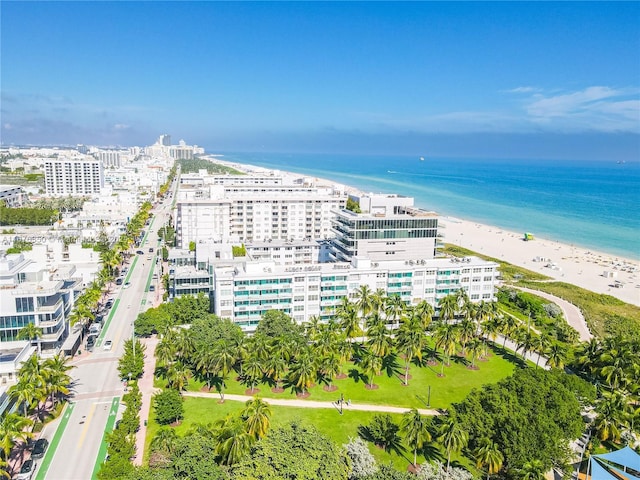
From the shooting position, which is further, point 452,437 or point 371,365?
point 371,365

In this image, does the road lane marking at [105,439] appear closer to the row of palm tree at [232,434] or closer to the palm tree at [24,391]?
the row of palm tree at [232,434]

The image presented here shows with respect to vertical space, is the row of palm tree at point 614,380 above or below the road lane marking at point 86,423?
above

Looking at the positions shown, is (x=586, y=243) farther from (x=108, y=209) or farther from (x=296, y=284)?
(x=108, y=209)

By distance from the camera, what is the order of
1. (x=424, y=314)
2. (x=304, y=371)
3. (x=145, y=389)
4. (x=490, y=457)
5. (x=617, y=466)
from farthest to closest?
1. (x=424, y=314)
2. (x=145, y=389)
3. (x=304, y=371)
4. (x=617, y=466)
5. (x=490, y=457)

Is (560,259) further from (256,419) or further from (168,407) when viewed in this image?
(168,407)

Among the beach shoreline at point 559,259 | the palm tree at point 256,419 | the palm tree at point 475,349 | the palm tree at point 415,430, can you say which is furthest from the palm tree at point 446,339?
the beach shoreline at point 559,259

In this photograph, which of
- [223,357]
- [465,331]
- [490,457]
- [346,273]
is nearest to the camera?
[490,457]

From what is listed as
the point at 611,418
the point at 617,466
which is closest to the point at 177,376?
the point at 617,466
